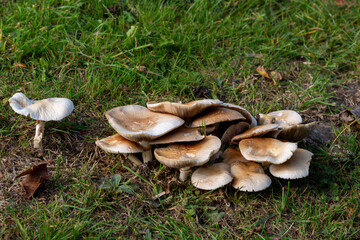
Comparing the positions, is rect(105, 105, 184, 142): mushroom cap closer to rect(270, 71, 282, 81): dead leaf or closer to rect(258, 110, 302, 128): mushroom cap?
rect(258, 110, 302, 128): mushroom cap

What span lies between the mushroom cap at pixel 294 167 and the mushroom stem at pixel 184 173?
2.27 feet

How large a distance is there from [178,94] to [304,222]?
194 cm

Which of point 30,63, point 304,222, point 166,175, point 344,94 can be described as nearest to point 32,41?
point 30,63

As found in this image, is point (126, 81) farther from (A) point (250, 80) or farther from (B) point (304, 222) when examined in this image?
(B) point (304, 222)

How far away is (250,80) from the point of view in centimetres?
465

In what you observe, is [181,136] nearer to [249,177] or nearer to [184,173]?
[184,173]

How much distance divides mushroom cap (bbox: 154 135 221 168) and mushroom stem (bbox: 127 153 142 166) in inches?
14.7

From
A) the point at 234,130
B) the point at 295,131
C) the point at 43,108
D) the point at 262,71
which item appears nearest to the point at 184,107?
the point at 234,130

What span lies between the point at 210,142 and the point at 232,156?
34 cm

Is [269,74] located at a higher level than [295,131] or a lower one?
lower

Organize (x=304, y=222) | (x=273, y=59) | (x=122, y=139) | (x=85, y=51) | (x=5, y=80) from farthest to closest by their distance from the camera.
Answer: (x=273, y=59) < (x=85, y=51) < (x=5, y=80) < (x=122, y=139) < (x=304, y=222)

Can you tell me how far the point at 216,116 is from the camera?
11.1 ft

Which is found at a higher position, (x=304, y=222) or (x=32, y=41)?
(x=32, y=41)

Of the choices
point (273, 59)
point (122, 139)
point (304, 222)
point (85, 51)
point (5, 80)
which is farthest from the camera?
point (273, 59)
